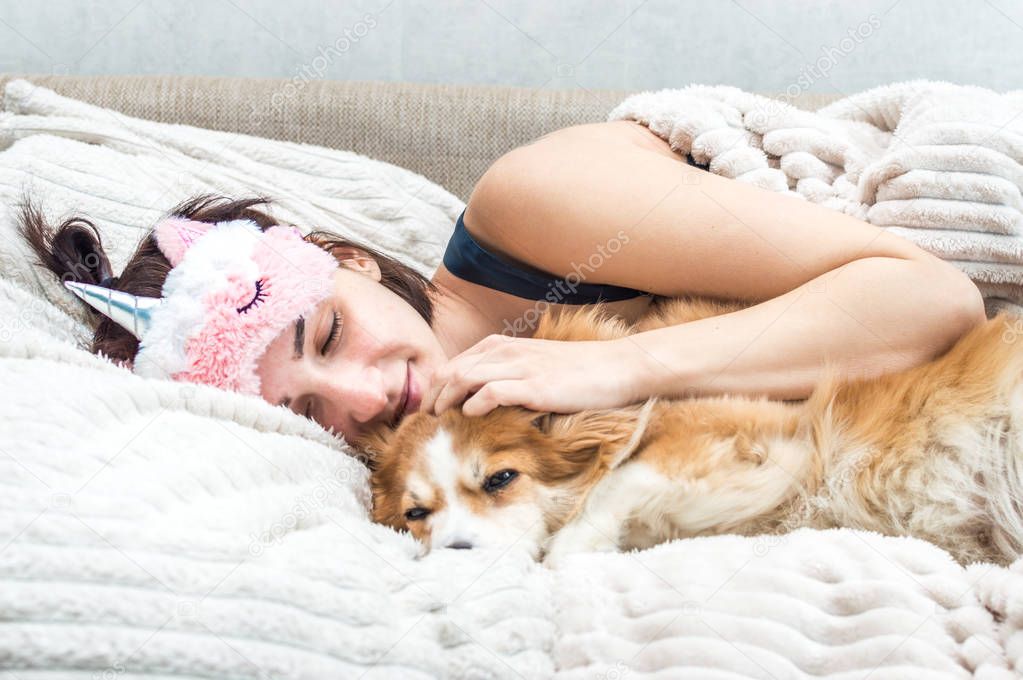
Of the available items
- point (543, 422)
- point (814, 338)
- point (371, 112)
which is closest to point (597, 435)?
point (543, 422)

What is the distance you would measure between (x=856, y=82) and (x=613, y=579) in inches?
86.5

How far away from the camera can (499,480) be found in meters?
1.15

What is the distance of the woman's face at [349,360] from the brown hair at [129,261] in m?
0.14

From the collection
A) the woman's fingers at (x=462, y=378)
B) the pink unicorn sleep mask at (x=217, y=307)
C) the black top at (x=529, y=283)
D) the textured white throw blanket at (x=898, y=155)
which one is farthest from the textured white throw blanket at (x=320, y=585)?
the textured white throw blanket at (x=898, y=155)

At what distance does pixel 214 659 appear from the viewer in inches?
28.9

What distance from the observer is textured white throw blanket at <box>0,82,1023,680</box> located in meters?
0.73

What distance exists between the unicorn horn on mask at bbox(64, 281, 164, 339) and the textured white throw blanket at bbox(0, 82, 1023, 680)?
0.11m

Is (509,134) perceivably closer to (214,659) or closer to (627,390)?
(627,390)

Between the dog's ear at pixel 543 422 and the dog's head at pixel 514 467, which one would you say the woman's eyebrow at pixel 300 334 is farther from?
the dog's ear at pixel 543 422

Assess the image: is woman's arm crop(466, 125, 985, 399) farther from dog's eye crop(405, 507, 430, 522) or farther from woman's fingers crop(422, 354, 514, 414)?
dog's eye crop(405, 507, 430, 522)

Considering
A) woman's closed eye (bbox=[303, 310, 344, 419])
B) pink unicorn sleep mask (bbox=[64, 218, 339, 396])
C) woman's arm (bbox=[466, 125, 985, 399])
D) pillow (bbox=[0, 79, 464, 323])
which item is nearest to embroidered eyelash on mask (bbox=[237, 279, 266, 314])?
pink unicorn sleep mask (bbox=[64, 218, 339, 396])

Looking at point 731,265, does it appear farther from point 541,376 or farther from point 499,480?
point 499,480

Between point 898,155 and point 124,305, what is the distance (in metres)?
1.24

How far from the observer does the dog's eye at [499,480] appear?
115 cm
